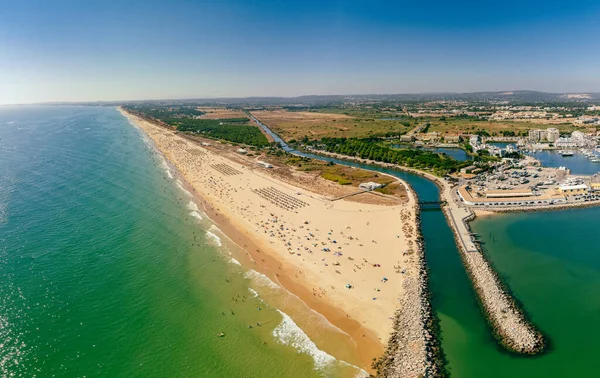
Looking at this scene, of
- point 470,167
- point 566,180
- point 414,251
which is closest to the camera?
point 414,251

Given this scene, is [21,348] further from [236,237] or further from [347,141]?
[347,141]

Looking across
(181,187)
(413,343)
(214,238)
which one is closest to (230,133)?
(181,187)

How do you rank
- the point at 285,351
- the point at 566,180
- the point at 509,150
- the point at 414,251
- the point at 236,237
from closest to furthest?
1. the point at 285,351
2. the point at 414,251
3. the point at 236,237
4. the point at 566,180
5. the point at 509,150

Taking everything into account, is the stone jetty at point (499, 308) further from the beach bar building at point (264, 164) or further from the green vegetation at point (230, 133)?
the green vegetation at point (230, 133)

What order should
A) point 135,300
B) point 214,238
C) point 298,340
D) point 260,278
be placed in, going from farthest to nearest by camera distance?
point 214,238 → point 260,278 → point 135,300 → point 298,340

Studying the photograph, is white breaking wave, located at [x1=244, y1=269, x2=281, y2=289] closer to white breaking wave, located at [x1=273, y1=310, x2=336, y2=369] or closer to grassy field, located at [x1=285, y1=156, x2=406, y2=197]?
white breaking wave, located at [x1=273, y1=310, x2=336, y2=369]

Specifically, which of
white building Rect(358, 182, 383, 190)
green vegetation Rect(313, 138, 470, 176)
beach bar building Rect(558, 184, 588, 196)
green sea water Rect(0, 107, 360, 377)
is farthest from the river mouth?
green vegetation Rect(313, 138, 470, 176)

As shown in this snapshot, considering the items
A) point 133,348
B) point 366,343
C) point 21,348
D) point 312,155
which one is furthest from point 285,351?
point 312,155

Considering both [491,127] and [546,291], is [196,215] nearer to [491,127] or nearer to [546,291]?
[546,291]
